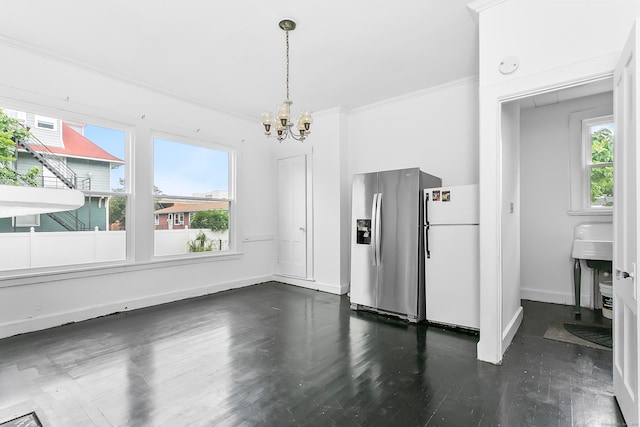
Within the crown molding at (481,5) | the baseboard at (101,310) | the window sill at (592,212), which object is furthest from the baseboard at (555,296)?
the baseboard at (101,310)

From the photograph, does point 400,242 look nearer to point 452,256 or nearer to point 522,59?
point 452,256

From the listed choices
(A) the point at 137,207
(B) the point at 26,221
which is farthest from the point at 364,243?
(B) the point at 26,221

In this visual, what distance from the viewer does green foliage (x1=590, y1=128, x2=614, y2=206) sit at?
A: 3959 mm

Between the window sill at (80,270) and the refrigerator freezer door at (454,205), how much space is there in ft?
11.0

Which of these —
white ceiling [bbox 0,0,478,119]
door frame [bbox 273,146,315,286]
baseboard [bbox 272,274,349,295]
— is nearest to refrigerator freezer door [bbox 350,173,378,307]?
baseboard [bbox 272,274,349,295]

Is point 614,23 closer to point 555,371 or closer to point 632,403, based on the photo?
point 632,403

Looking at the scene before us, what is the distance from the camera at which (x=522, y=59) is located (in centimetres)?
245

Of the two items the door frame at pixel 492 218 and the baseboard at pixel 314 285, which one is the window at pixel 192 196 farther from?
the door frame at pixel 492 218

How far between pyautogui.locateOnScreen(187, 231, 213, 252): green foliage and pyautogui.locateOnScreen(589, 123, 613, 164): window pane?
212 inches

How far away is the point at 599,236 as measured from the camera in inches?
153

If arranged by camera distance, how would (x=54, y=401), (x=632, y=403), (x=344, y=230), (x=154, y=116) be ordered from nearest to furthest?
1. (x=632, y=403)
2. (x=54, y=401)
3. (x=154, y=116)
4. (x=344, y=230)

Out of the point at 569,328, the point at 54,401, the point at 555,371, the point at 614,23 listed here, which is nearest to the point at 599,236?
the point at 569,328

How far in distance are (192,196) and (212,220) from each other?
0.49 meters

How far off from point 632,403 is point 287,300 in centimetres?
355
